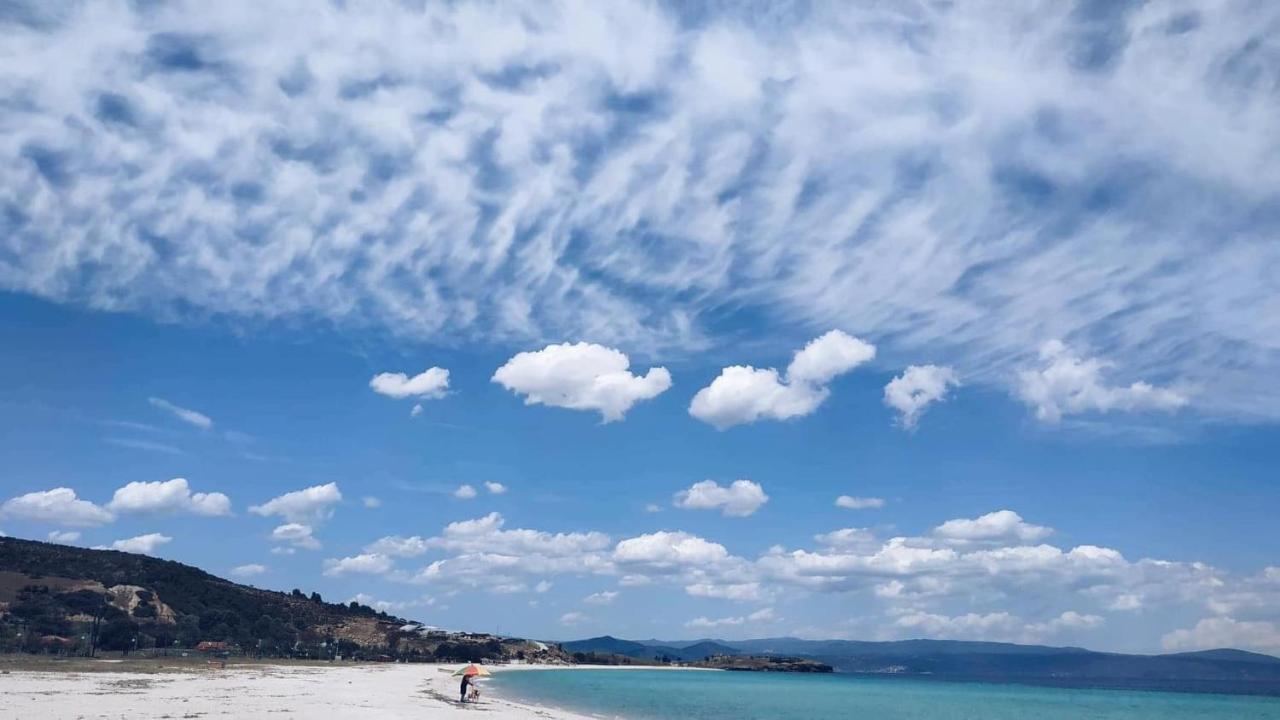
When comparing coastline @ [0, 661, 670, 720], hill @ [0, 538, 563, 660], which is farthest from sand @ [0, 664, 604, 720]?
hill @ [0, 538, 563, 660]

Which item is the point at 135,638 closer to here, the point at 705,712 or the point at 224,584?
the point at 224,584

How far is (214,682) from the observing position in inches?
2243

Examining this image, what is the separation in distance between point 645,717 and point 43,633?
3716 inches

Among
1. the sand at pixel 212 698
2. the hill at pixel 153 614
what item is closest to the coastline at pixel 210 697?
the sand at pixel 212 698

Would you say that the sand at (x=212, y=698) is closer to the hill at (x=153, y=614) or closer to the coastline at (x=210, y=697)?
the coastline at (x=210, y=697)

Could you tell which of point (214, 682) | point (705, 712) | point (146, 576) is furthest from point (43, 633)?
point (705, 712)

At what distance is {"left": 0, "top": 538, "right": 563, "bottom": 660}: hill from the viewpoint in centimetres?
11525

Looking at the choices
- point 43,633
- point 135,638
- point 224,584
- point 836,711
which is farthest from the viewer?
point 224,584

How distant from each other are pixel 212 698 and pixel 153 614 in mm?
109604

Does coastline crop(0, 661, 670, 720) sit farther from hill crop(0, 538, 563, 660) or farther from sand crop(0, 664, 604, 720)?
hill crop(0, 538, 563, 660)

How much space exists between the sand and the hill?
173 ft

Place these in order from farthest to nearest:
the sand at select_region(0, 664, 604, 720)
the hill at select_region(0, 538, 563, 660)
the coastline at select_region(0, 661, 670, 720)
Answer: the hill at select_region(0, 538, 563, 660) → the coastline at select_region(0, 661, 670, 720) → the sand at select_region(0, 664, 604, 720)

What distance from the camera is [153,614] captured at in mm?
135750

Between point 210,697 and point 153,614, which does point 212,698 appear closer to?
point 210,697
